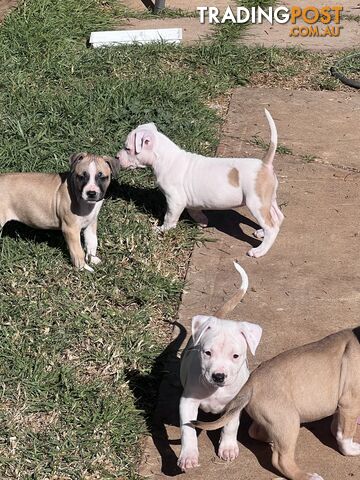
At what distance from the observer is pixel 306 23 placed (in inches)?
487

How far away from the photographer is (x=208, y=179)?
744 cm

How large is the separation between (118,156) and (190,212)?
0.78 metres

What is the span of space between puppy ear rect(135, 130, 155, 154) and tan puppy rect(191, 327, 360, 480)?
9.23 feet

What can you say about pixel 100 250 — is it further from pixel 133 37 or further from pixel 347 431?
pixel 133 37

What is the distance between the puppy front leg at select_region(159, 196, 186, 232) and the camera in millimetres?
7625

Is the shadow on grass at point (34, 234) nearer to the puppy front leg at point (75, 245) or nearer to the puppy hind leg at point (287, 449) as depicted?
the puppy front leg at point (75, 245)

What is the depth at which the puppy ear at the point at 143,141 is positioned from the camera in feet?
25.0

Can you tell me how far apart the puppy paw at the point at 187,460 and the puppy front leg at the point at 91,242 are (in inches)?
95.7

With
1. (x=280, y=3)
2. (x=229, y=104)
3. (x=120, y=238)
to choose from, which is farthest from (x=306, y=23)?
(x=120, y=238)

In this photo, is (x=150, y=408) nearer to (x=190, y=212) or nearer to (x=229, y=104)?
(x=190, y=212)

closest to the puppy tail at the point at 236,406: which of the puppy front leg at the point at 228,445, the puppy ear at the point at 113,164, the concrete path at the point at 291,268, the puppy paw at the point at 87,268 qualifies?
the puppy front leg at the point at 228,445

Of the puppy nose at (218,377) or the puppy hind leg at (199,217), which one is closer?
the puppy nose at (218,377)

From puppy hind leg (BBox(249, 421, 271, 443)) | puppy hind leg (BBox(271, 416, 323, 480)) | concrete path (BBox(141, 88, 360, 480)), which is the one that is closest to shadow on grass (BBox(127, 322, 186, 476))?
concrete path (BBox(141, 88, 360, 480))

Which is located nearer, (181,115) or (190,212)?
(190,212)
